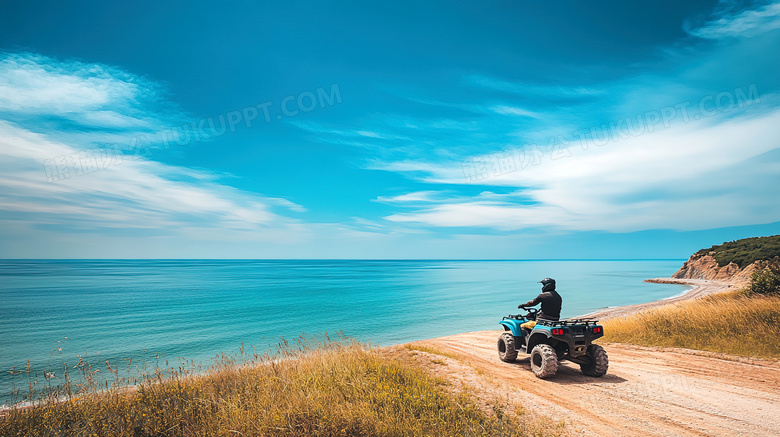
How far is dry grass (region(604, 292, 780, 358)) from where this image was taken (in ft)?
37.1

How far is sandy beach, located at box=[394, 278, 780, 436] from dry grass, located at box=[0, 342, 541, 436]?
1.18 metres

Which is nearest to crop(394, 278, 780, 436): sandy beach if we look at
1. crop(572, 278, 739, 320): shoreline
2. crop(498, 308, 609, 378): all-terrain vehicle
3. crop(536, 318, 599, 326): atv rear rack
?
crop(498, 308, 609, 378): all-terrain vehicle

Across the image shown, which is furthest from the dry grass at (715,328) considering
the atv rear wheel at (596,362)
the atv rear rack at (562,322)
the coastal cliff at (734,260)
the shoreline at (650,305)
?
the coastal cliff at (734,260)

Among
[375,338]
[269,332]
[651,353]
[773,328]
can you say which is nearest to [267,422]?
[651,353]

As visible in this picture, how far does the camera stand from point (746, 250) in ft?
181

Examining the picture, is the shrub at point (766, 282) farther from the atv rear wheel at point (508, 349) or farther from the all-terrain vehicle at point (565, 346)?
the atv rear wheel at point (508, 349)

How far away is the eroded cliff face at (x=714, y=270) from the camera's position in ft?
154

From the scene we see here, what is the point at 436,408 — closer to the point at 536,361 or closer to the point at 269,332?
the point at 536,361

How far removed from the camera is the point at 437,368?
940cm

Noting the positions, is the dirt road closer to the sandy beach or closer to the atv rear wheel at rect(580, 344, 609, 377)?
the sandy beach

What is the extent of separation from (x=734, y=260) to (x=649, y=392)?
222ft

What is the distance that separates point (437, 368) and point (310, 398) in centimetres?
436

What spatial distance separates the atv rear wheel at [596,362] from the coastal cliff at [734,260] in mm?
47670

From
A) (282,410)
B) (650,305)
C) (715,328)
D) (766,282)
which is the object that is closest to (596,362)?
(715,328)
